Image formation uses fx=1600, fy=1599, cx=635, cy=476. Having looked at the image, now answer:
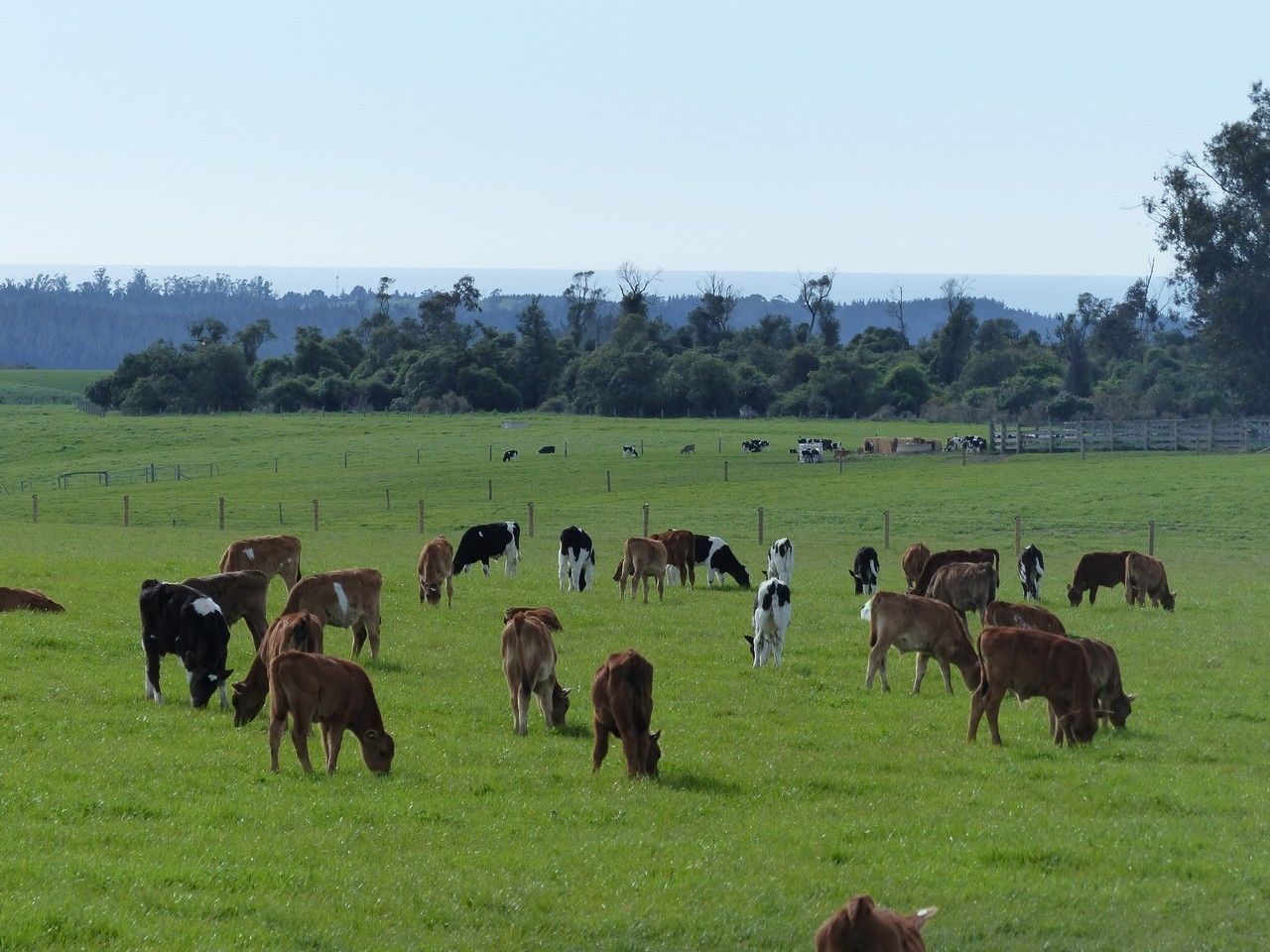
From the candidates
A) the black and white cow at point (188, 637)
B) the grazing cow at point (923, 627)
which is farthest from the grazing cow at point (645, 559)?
the black and white cow at point (188, 637)

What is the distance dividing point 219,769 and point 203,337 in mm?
160324

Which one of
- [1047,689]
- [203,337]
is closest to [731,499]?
[1047,689]

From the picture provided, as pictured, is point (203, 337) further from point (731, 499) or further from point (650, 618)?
point (650, 618)

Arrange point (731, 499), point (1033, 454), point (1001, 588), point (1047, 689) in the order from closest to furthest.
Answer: point (1047, 689) → point (1001, 588) → point (731, 499) → point (1033, 454)

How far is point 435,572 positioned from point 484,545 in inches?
270

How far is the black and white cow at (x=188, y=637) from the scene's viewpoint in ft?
55.6

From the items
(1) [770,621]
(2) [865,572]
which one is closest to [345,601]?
(1) [770,621]

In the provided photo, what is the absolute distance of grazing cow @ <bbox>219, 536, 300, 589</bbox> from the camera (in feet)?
85.6

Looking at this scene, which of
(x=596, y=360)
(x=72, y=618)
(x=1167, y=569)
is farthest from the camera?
(x=596, y=360)

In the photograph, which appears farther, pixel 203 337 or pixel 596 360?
pixel 203 337

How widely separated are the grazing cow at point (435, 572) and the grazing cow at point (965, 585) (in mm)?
7850

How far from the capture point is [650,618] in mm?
25344

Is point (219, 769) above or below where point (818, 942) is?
below

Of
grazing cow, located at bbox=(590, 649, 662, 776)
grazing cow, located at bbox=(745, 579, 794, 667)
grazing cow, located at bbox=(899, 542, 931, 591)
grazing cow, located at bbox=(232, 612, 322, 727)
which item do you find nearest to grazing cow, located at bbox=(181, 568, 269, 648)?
grazing cow, located at bbox=(232, 612, 322, 727)
